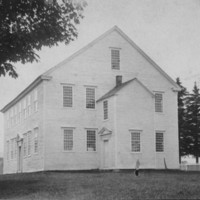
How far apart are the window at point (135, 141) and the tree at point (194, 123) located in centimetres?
1829

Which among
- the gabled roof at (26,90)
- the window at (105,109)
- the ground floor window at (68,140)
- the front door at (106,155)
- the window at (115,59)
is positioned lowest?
the front door at (106,155)

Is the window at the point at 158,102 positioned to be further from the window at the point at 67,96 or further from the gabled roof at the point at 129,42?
the window at the point at 67,96

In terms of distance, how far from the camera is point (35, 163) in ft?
113

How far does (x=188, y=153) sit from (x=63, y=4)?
34.4 m

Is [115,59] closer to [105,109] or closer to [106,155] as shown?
[105,109]

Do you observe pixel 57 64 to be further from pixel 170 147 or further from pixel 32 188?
pixel 32 188

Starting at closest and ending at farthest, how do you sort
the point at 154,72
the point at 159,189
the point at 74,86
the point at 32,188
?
the point at 159,189 < the point at 32,188 < the point at 74,86 < the point at 154,72

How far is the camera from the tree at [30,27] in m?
17.5

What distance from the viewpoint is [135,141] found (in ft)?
106

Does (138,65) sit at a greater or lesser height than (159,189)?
greater

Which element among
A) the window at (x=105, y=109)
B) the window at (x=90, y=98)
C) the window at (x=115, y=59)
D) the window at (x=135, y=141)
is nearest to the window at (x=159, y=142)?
the window at (x=135, y=141)

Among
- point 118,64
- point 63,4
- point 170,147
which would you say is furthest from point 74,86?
point 63,4

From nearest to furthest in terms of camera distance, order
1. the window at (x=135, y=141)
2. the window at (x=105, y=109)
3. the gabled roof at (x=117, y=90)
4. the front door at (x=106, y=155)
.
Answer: the gabled roof at (x=117, y=90)
the window at (x=135, y=141)
the front door at (x=106, y=155)
the window at (x=105, y=109)

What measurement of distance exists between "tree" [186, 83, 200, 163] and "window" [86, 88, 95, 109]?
18452 millimetres
